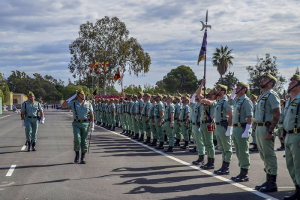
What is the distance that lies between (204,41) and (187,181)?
18.3ft

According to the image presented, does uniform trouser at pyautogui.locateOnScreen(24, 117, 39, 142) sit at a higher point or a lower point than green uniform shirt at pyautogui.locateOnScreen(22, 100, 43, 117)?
lower

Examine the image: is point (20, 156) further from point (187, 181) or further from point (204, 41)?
point (204, 41)

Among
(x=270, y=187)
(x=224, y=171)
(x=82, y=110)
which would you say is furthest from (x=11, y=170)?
(x=270, y=187)

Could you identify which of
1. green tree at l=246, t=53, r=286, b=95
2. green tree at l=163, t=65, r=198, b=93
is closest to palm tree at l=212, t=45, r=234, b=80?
green tree at l=246, t=53, r=286, b=95

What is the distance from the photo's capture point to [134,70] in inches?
2265

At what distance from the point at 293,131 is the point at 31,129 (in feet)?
30.2

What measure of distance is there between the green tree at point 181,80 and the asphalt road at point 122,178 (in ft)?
275

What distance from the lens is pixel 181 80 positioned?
97.3m

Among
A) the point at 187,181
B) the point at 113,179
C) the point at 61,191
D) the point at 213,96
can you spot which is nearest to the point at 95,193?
the point at 61,191

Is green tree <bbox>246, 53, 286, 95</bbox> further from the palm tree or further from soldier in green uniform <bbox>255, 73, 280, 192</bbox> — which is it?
soldier in green uniform <bbox>255, 73, 280, 192</bbox>

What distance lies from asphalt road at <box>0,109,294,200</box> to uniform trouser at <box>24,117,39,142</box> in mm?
592

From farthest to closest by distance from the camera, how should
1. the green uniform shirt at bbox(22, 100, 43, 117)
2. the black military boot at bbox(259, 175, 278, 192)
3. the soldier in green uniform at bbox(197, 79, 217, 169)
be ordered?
the green uniform shirt at bbox(22, 100, 43, 117), the soldier in green uniform at bbox(197, 79, 217, 169), the black military boot at bbox(259, 175, 278, 192)

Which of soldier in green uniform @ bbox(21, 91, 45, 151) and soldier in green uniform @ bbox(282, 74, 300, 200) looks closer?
soldier in green uniform @ bbox(282, 74, 300, 200)

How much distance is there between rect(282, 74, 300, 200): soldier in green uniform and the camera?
594 cm
